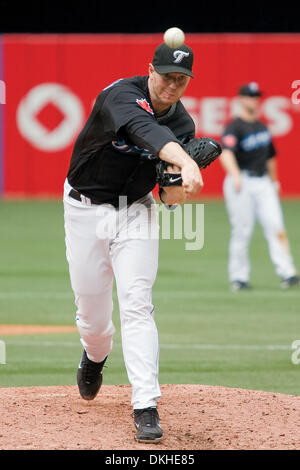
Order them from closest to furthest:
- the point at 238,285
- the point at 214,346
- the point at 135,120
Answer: the point at 135,120, the point at 214,346, the point at 238,285

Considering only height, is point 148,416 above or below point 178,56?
below

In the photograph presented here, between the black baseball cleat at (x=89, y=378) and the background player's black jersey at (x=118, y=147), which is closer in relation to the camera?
the background player's black jersey at (x=118, y=147)

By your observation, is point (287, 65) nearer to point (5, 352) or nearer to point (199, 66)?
point (199, 66)

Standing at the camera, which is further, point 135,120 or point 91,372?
point 91,372

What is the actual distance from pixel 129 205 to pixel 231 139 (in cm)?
669

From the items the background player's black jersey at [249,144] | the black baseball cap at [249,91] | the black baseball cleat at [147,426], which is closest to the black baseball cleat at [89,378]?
the black baseball cleat at [147,426]

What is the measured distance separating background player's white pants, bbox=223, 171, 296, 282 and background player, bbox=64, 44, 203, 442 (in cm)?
626

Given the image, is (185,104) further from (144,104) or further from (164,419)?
(144,104)

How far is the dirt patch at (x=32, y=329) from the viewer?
949 cm

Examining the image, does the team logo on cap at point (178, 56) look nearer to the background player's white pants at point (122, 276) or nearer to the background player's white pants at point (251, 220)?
the background player's white pants at point (122, 276)

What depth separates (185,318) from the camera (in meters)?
10.4

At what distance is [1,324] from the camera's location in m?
9.88

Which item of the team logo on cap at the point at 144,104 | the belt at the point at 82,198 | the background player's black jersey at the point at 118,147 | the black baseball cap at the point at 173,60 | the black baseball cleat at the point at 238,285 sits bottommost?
the black baseball cleat at the point at 238,285

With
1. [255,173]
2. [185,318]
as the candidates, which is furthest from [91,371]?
[255,173]
